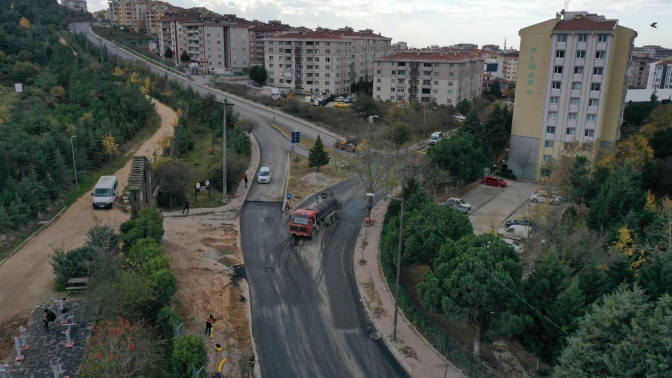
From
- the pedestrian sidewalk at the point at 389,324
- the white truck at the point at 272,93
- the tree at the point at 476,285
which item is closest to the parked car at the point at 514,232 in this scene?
the pedestrian sidewalk at the point at 389,324

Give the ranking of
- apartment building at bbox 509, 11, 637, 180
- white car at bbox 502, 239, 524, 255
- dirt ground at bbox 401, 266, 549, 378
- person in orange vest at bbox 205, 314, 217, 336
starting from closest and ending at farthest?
1. dirt ground at bbox 401, 266, 549, 378
2. person in orange vest at bbox 205, 314, 217, 336
3. white car at bbox 502, 239, 524, 255
4. apartment building at bbox 509, 11, 637, 180

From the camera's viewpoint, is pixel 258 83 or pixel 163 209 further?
pixel 258 83

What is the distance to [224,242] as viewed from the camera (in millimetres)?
31297

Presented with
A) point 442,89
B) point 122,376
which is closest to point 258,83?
point 442,89

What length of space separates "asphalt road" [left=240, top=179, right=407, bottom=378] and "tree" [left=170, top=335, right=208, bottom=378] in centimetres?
309

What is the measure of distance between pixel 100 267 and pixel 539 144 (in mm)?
44902

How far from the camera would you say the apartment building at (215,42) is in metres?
111

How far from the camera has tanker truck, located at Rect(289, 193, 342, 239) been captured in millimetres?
31906

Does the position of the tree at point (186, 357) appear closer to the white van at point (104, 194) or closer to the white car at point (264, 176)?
the white van at point (104, 194)

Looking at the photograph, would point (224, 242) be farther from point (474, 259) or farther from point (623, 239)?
point (623, 239)

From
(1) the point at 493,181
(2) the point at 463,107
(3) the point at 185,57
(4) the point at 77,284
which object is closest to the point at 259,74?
(3) the point at 185,57

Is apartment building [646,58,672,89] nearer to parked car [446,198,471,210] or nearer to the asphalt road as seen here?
parked car [446,198,471,210]

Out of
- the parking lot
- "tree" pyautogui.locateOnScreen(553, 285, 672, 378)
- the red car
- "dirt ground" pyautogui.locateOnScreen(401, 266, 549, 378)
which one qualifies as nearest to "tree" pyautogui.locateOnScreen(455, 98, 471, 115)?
the parking lot

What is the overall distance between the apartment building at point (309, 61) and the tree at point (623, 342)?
271 ft
